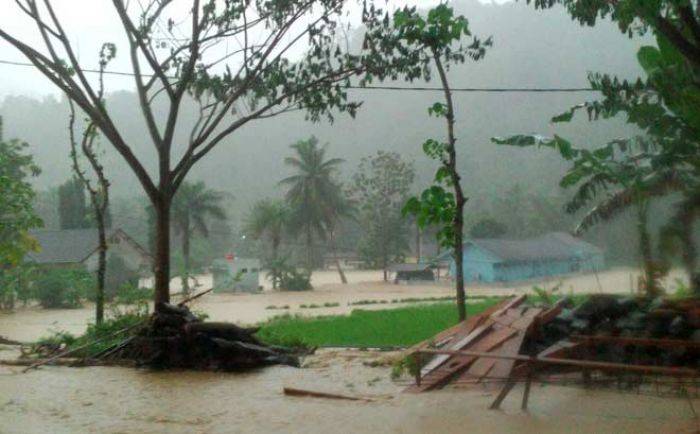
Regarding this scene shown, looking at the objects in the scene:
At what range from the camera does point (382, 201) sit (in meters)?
63.0

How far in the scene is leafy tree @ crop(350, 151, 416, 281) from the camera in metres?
57.9

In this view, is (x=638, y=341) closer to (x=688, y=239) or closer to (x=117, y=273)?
(x=688, y=239)

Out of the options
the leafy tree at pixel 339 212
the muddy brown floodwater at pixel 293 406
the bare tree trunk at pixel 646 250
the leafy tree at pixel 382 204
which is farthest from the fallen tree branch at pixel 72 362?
the leafy tree at pixel 339 212

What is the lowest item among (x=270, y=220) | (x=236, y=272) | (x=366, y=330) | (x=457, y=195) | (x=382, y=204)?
(x=366, y=330)

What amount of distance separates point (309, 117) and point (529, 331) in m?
8.06

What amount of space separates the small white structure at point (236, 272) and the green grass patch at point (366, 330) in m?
18.0

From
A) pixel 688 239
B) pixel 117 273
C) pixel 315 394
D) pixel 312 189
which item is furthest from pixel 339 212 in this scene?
pixel 315 394

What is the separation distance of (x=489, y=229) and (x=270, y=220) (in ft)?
122

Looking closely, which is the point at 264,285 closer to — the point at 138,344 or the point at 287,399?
the point at 138,344

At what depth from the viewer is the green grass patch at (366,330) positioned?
1741 cm

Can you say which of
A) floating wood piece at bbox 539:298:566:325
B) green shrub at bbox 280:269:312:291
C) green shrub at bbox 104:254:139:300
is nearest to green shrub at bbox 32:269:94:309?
green shrub at bbox 104:254:139:300

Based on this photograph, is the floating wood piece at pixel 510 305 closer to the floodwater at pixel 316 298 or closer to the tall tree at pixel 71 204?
the floodwater at pixel 316 298

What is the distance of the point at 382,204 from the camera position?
6316 centimetres

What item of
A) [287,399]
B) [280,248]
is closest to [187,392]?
Answer: [287,399]
